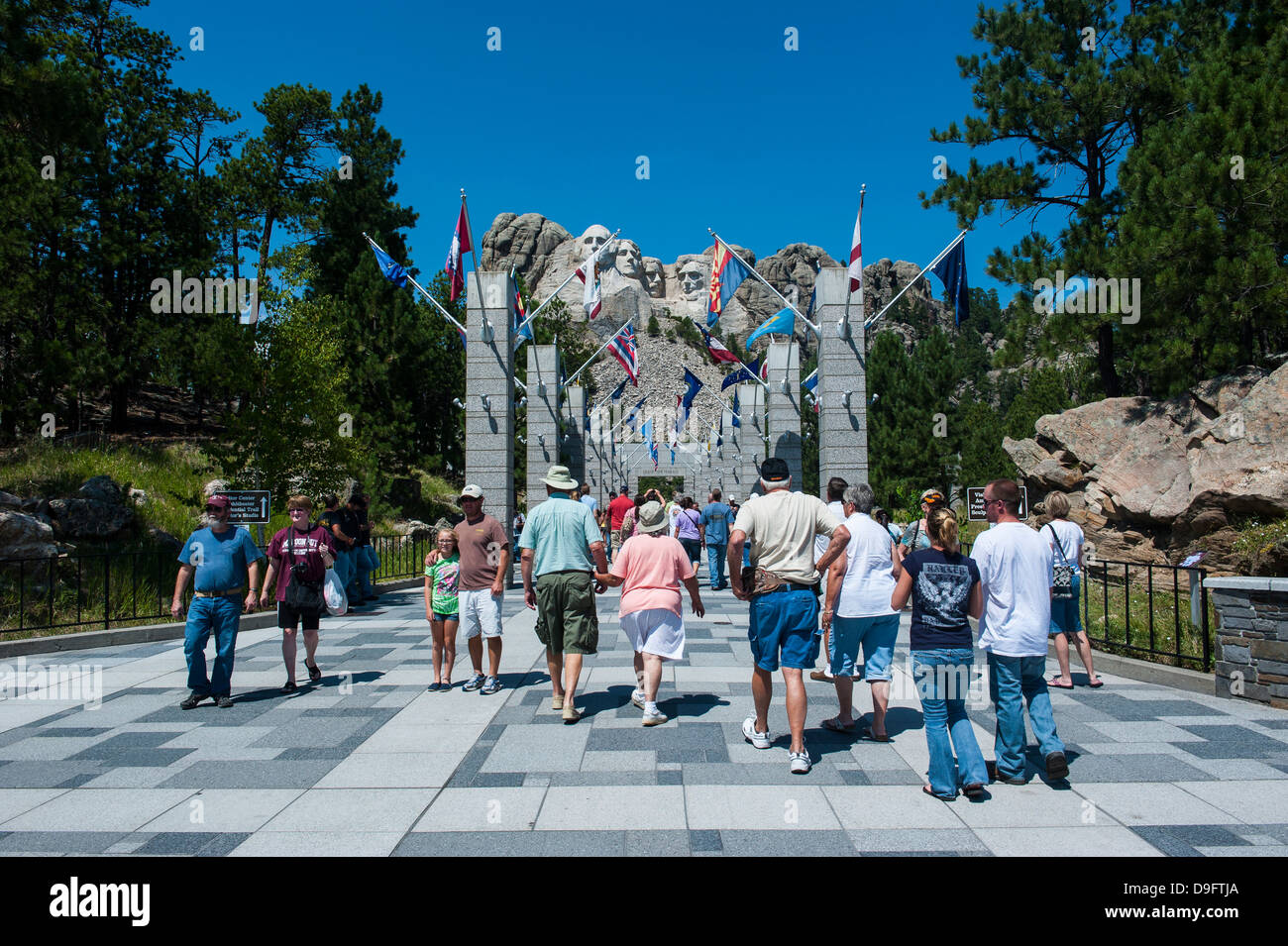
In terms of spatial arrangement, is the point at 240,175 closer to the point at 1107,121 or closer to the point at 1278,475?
the point at 1107,121

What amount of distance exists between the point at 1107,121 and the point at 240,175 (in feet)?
98.7

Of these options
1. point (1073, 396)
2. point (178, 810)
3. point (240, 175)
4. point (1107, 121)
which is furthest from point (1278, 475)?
point (240, 175)

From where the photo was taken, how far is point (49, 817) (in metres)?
4.50

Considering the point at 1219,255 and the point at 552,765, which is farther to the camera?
the point at 1219,255

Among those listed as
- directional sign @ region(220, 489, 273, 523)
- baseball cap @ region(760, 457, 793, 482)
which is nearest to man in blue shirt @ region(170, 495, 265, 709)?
directional sign @ region(220, 489, 273, 523)

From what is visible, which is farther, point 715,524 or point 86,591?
point 715,524

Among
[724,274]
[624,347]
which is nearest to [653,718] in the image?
[724,274]

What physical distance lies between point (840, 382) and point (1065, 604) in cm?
1078

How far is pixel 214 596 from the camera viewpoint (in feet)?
23.1

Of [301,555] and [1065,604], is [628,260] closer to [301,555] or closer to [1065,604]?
[301,555]

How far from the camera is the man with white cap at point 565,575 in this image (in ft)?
21.1

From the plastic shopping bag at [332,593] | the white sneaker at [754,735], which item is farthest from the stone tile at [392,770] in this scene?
the plastic shopping bag at [332,593]

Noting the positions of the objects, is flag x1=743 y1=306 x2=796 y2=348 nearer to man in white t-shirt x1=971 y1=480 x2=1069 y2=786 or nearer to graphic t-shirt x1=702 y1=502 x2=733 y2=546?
graphic t-shirt x1=702 y1=502 x2=733 y2=546

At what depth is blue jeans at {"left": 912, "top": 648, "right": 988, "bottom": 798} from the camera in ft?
15.4
